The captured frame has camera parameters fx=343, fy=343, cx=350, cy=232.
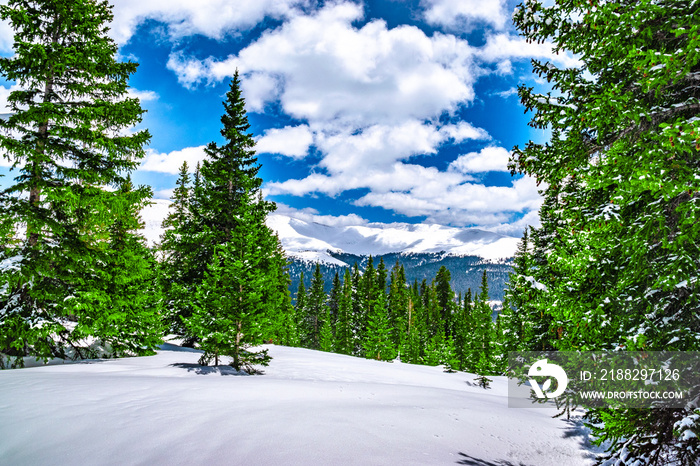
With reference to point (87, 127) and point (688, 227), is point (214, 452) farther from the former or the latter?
point (87, 127)

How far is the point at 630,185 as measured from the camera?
482 centimetres

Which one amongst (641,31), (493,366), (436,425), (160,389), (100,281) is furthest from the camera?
(493,366)

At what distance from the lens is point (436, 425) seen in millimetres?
6762

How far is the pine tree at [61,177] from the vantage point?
10.5m

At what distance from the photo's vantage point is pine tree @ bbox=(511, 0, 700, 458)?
177 inches

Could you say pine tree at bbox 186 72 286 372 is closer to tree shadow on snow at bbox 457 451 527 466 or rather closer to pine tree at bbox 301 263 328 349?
tree shadow on snow at bbox 457 451 527 466

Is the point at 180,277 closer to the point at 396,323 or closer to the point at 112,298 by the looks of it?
the point at 112,298

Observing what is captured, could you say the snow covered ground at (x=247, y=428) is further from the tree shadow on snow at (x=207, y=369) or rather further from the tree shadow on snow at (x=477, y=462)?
the tree shadow on snow at (x=207, y=369)

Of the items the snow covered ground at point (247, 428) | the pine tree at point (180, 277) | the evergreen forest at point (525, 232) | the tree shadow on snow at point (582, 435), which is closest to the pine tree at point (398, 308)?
the evergreen forest at point (525, 232)

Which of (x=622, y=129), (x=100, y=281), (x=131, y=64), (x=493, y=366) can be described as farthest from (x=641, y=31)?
(x=493, y=366)

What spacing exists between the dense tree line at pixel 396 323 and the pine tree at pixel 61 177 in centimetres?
2621

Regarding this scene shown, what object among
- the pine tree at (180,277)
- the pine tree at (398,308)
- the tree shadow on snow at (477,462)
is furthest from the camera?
the pine tree at (398,308)

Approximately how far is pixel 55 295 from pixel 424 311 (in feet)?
187

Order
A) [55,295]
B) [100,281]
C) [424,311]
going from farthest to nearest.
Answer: [424,311]
[100,281]
[55,295]
